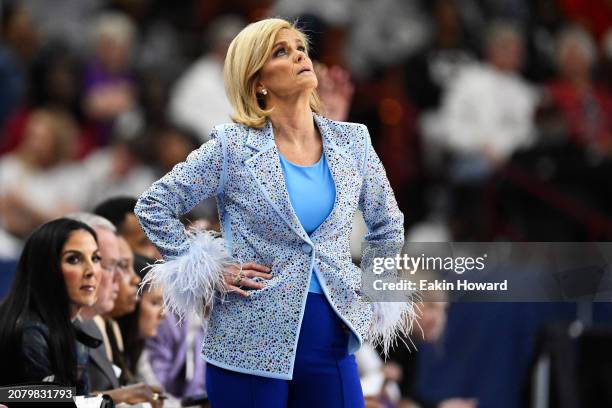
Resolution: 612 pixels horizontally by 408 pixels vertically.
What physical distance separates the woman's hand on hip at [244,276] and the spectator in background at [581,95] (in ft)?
20.1

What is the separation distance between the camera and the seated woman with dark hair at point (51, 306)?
467cm

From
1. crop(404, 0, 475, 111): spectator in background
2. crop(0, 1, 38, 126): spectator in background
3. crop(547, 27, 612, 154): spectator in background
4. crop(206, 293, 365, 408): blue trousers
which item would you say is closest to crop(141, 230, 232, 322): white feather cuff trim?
crop(206, 293, 365, 408): blue trousers

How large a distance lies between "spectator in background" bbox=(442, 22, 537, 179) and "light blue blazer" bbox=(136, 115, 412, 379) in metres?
5.62

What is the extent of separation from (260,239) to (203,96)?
5322mm

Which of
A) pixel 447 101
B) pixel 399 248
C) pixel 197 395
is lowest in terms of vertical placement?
pixel 197 395

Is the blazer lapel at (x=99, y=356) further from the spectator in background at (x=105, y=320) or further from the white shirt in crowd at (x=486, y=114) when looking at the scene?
the white shirt in crowd at (x=486, y=114)

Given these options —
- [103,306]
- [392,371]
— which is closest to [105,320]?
[103,306]

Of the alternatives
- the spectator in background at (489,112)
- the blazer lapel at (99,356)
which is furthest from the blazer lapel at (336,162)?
the spectator in background at (489,112)

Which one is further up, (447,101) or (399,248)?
(447,101)

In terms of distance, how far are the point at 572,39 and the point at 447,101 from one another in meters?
1.23

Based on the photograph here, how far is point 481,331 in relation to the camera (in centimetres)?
684

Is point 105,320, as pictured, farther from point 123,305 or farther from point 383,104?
point 383,104

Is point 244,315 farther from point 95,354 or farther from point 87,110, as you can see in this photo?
point 87,110

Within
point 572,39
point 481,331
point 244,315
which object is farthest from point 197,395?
point 572,39
